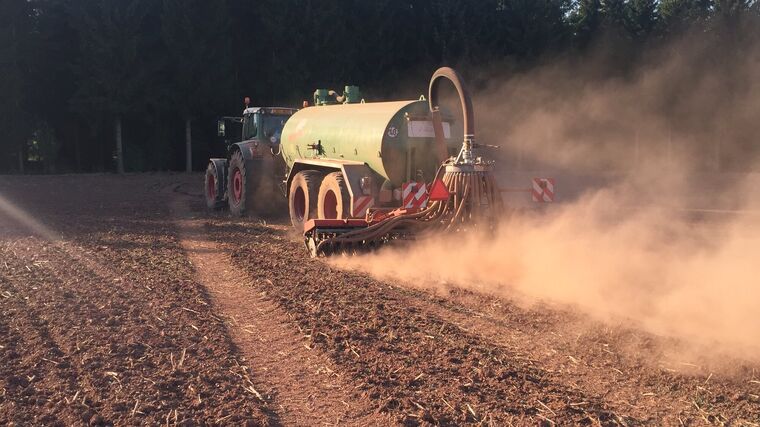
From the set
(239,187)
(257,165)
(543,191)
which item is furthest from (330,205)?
(239,187)

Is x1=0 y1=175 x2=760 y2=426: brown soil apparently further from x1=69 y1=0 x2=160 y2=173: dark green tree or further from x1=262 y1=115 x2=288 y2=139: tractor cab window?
x1=69 y1=0 x2=160 y2=173: dark green tree

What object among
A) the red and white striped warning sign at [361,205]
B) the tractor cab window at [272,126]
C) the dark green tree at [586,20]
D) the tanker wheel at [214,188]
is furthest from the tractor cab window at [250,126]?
the dark green tree at [586,20]

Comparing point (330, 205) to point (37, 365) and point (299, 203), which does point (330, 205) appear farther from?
point (37, 365)

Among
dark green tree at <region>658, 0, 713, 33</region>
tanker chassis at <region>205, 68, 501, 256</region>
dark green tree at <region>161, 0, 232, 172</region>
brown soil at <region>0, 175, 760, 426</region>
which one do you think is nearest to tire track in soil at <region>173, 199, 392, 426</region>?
brown soil at <region>0, 175, 760, 426</region>

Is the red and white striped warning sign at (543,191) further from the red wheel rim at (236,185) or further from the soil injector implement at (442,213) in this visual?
the red wheel rim at (236,185)

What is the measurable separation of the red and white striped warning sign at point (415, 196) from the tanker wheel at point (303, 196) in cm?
286

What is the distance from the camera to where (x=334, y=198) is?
11.9 metres

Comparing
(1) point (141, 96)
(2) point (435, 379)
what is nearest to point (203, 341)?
(2) point (435, 379)

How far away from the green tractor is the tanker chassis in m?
0.67

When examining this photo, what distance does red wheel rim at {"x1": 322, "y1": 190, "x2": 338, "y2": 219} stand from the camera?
1191 cm

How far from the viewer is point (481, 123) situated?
17.4 m

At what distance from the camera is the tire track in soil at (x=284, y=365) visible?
4609 mm

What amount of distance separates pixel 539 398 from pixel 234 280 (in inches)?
204

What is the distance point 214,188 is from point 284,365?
42.9 ft
